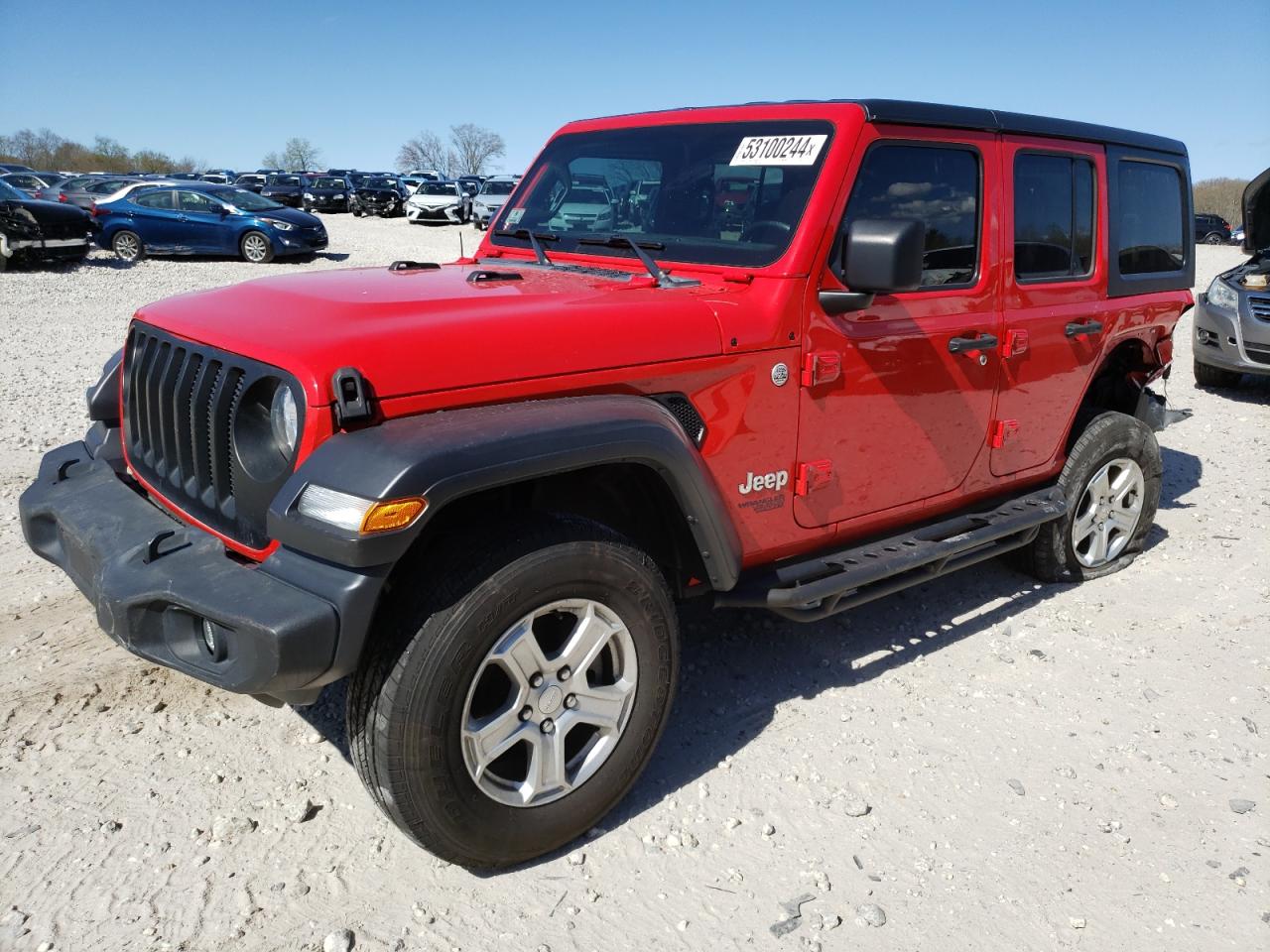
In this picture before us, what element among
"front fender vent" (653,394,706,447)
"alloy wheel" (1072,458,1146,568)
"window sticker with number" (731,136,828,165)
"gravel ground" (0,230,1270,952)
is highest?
"window sticker with number" (731,136,828,165)

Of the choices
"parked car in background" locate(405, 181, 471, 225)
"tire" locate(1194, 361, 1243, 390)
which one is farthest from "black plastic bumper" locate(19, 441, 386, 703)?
"parked car in background" locate(405, 181, 471, 225)

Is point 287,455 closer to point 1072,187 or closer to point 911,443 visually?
point 911,443

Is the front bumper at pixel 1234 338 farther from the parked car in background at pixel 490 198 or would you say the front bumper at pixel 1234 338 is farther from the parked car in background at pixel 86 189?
the parked car in background at pixel 86 189

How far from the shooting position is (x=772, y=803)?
299cm

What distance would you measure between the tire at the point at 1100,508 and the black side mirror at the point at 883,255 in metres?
2.01

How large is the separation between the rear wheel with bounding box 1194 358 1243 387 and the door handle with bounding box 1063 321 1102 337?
6251 mm

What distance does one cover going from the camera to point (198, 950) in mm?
2340

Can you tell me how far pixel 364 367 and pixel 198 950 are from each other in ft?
4.97

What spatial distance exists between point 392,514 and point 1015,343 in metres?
2.76

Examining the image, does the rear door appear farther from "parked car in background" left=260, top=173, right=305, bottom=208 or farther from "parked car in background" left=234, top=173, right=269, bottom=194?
"parked car in background" left=234, top=173, right=269, bottom=194

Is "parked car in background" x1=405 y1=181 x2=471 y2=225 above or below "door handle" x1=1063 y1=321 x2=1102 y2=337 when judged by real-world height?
above

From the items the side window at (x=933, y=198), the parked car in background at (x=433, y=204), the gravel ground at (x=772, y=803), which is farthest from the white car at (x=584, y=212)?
the parked car in background at (x=433, y=204)

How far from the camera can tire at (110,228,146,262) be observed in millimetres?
17594

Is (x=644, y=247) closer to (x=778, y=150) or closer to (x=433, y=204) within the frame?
(x=778, y=150)
